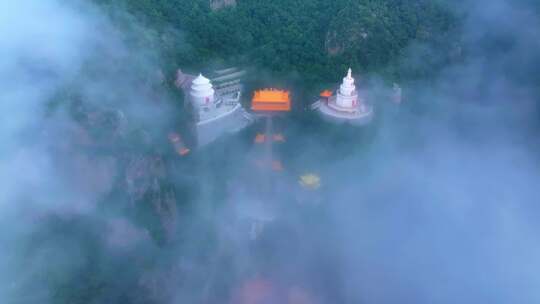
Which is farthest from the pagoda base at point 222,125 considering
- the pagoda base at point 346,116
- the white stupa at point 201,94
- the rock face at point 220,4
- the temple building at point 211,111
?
the rock face at point 220,4

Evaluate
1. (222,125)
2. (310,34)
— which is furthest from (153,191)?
(310,34)

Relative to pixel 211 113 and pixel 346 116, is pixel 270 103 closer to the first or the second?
pixel 211 113

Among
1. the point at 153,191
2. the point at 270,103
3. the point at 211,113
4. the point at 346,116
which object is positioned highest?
the point at 270,103

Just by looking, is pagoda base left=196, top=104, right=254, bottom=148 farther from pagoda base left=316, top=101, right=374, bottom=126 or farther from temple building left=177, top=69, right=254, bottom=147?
pagoda base left=316, top=101, right=374, bottom=126

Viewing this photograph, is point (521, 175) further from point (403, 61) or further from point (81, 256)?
Result: point (81, 256)

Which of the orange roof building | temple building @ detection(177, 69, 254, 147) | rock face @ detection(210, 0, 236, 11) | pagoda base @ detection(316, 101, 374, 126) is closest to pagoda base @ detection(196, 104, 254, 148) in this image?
temple building @ detection(177, 69, 254, 147)

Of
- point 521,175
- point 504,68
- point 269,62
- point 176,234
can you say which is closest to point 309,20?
point 269,62
